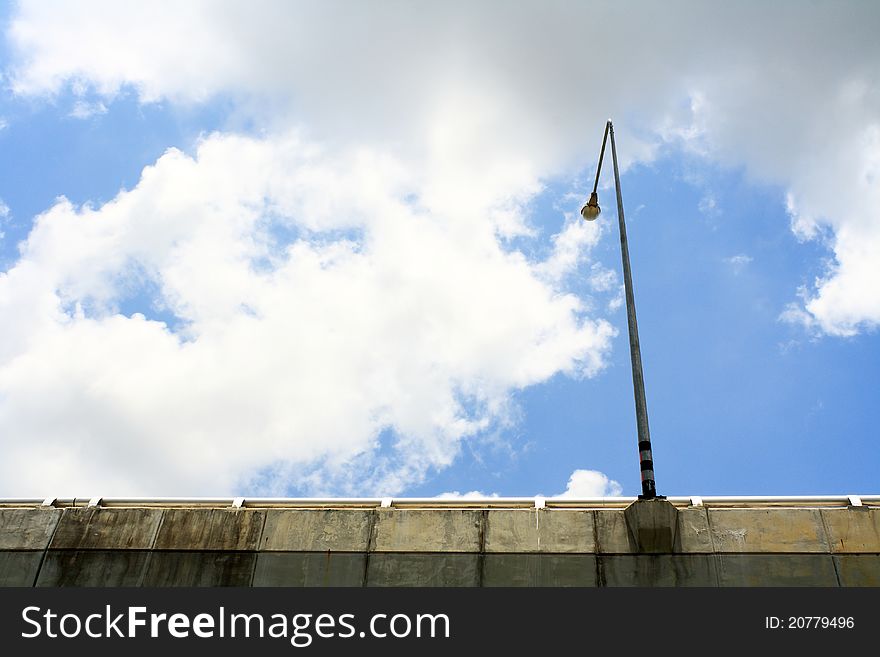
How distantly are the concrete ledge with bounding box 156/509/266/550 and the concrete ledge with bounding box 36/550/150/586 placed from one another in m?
0.53

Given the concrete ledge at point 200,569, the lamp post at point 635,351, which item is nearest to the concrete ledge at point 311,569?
the concrete ledge at point 200,569

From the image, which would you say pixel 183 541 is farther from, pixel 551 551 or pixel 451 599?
pixel 551 551

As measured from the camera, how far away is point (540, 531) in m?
11.6

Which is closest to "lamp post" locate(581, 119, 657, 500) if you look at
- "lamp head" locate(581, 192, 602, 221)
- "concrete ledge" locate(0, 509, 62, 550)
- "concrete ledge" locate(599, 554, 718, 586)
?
"lamp head" locate(581, 192, 602, 221)

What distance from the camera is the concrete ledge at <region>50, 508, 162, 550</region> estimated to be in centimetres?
1221

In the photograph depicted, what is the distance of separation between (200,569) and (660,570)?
8028 mm

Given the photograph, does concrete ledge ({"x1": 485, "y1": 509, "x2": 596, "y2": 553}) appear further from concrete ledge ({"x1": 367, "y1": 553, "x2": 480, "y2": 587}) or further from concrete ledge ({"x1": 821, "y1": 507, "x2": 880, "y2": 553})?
concrete ledge ({"x1": 821, "y1": 507, "x2": 880, "y2": 553})

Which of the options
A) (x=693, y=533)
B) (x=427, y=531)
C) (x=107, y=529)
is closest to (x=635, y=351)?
(x=693, y=533)

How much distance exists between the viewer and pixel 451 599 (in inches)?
420

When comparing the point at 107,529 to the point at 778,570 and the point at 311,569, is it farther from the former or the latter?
the point at 778,570

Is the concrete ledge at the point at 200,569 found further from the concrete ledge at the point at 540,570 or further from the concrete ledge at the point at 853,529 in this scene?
the concrete ledge at the point at 853,529

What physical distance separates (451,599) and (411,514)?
71.6 inches

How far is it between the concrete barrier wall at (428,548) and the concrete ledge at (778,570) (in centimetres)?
2

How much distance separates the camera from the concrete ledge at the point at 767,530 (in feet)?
35.9
